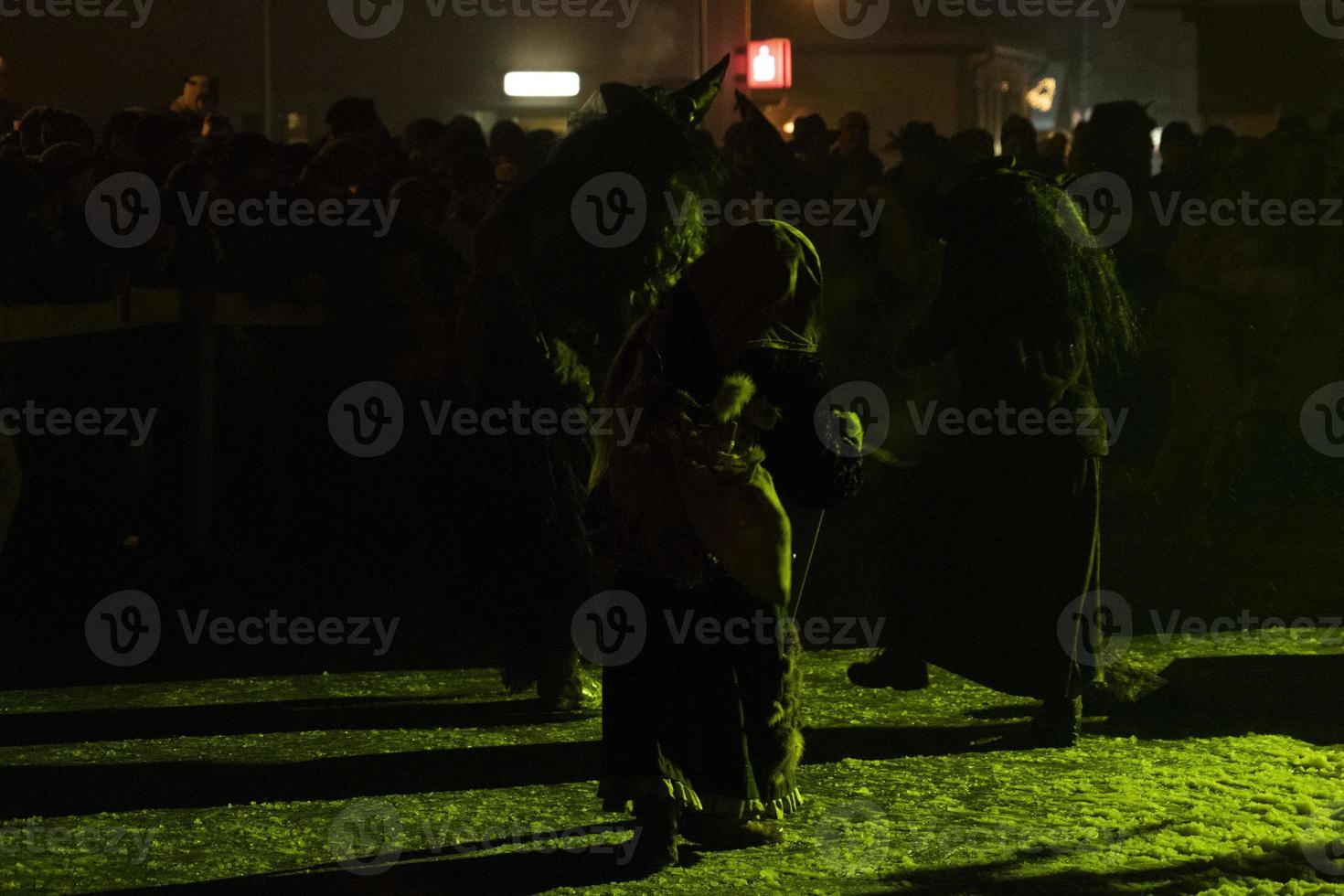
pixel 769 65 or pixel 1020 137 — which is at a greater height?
pixel 769 65

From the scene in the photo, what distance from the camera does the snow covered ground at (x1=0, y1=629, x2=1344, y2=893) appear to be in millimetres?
5023

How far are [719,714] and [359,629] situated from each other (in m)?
3.58

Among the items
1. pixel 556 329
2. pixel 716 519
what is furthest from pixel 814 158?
pixel 716 519

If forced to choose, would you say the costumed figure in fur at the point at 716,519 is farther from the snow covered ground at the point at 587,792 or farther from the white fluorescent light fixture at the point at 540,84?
the white fluorescent light fixture at the point at 540,84

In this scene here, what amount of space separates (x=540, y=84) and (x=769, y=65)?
401cm

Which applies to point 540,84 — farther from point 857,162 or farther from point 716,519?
point 716,519

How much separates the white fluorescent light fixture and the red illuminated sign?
3.36 m

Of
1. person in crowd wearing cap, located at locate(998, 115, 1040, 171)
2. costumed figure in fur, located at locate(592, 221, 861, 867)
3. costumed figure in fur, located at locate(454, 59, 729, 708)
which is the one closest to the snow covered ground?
costumed figure in fur, located at locate(592, 221, 861, 867)

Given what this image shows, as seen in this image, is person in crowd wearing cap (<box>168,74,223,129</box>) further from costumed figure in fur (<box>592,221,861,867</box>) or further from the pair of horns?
costumed figure in fur (<box>592,221,861,867</box>)

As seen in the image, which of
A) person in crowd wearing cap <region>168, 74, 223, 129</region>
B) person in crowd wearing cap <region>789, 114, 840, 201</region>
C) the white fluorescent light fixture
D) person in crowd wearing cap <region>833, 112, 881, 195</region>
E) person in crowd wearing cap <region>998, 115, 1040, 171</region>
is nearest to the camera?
person in crowd wearing cap <region>833, 112, 881, 195</region>

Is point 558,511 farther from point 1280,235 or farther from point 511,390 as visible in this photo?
point 1280,235

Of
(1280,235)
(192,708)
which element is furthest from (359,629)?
(1280,235)

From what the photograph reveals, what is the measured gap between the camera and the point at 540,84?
24.9 metres

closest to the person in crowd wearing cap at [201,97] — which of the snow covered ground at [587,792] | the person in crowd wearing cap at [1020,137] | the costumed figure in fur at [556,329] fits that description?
the person in crowd wearing cap at [1020,137]
